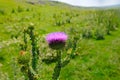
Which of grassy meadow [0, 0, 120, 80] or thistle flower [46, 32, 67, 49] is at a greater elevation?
thistle flower [46, 32, 67, 49]

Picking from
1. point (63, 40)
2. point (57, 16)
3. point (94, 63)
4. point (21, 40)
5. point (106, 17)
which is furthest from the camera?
point (57, 16)

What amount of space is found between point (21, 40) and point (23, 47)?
3449 mm

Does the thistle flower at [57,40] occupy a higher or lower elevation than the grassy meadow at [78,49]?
A: higher

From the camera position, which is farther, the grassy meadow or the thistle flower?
the grassy meadow

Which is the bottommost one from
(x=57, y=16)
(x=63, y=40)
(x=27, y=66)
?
(x=57, y=16)

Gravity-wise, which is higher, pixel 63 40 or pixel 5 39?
pixel 63 40

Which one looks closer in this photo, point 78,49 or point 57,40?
point 57,40

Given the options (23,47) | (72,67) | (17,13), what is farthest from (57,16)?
(72,67)

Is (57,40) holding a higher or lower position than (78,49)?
higher

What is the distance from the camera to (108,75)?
16344 mm

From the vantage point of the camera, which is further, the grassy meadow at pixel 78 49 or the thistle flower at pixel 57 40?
the grassy meadow at pixel 78 49

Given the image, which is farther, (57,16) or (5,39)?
(57,16)

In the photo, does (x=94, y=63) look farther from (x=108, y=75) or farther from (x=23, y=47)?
(x=23, y=47)

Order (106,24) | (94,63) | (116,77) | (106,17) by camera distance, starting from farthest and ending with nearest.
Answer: (106,17) → (106,24) → (94,63) → (116,77)
